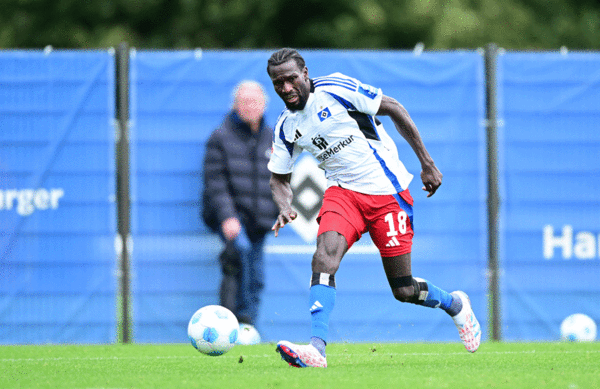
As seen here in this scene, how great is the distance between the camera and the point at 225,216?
10.0 m

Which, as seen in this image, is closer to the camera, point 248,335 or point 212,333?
point 212,333

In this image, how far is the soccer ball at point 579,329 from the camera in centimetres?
1019

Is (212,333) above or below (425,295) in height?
below

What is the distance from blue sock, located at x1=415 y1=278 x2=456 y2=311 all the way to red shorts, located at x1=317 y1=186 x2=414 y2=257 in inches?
12.9

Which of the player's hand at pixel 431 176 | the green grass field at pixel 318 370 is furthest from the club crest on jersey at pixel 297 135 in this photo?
the green grass field at pixel 318 370

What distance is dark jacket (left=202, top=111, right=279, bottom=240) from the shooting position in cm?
1014

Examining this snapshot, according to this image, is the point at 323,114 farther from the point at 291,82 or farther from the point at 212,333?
the point at 212,333

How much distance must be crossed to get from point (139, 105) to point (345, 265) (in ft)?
8.95

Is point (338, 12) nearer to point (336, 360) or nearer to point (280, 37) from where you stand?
point (280, 37)

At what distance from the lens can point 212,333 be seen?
7477mm

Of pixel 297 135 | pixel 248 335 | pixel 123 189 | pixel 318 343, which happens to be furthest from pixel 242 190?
pixel 318 343

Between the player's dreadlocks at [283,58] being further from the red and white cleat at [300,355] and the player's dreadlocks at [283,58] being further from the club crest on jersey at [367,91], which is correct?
the red and white cleat at [300,355]

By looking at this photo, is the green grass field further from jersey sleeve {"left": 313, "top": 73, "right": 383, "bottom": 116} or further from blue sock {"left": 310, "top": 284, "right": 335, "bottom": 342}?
jersey sleeve {"left": 313, "top": 73, "right": 383, "bottom": 116}

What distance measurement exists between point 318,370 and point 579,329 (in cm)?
463
